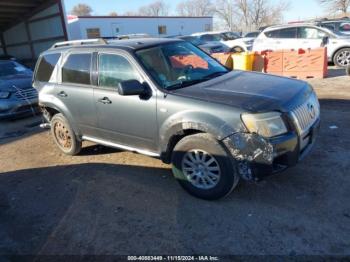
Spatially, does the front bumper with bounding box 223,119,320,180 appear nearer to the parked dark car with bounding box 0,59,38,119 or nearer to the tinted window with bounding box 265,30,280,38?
the parked dark car with bounding box 0,59,38,119

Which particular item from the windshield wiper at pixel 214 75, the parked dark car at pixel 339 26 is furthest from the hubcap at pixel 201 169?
the parked dark car at pixel 339 26

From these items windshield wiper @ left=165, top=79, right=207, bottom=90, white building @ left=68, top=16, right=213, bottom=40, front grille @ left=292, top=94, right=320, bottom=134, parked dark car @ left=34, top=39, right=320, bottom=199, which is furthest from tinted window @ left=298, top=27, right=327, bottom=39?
white building @ left=68, top=16, right=213, bottom=40

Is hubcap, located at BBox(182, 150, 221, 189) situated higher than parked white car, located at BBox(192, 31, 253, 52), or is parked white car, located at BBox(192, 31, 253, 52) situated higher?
parked white car, located at BBox(192, 31, 253, 52)

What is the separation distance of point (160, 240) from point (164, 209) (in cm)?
57

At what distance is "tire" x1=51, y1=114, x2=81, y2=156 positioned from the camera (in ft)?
18.1

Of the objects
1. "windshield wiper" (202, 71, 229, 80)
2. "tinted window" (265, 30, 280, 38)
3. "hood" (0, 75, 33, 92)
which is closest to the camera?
"windshield wiper" (202, 71, 229, 80)

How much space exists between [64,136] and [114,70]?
76.4 inches

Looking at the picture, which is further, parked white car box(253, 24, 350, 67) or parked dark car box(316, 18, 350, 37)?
parked dark car box(316, 18, 350, 37)

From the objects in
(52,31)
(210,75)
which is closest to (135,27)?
(52,31)

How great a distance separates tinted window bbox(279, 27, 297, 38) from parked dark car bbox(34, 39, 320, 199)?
841 cm

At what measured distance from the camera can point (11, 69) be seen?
405 inches

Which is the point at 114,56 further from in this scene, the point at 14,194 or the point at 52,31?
the point at 52,31

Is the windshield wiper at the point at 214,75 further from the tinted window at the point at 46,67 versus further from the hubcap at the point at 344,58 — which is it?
the hubcap at the point at 344,58

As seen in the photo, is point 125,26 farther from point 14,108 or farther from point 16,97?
point 14,108
